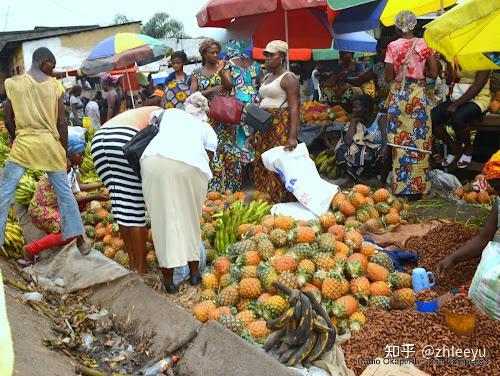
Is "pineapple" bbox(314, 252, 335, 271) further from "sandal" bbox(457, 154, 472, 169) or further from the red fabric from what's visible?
"sandal" bbox(457, 154, 472, 169)

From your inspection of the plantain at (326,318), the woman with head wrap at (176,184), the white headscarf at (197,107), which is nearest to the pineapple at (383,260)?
the plantain at (326,318)

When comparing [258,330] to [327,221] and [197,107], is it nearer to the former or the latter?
[327,221]

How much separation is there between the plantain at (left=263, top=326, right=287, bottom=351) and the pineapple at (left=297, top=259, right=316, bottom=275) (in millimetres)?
701

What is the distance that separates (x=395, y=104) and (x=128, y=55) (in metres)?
5.52

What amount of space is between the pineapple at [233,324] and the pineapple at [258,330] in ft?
0.20

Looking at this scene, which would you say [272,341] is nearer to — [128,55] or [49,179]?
[49,179]

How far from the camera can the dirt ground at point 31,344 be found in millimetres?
2791

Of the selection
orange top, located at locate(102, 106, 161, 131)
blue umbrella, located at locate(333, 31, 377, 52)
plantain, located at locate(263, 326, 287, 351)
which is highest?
blue umbrella, located at locate(333, 31, 377, 52)

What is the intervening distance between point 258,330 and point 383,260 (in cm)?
119

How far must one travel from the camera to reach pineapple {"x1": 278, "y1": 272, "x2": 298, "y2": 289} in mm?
3693

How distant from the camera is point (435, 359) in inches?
112

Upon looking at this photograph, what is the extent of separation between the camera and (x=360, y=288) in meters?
3.69

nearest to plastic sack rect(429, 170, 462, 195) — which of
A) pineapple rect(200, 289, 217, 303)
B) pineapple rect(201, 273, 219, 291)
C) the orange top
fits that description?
pineapple rect(201, 273, 219, 291)

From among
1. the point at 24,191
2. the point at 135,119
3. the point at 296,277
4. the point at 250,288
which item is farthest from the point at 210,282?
the point at 24,191
